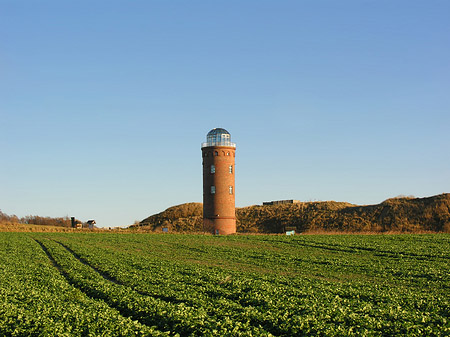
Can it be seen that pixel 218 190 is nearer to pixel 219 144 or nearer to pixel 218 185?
pixel 218 185

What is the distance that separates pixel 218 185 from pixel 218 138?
7.16m

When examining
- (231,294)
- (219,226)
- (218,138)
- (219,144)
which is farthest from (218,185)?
(231,294)

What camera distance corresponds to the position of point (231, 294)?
22.3 m

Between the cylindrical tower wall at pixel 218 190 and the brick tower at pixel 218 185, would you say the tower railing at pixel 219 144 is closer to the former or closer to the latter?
the brick tower at pixel 218 185

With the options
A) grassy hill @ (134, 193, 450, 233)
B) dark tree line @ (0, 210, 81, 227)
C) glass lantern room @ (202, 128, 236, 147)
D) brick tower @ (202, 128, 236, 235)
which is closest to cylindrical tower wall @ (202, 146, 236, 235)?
brick tower @ (202, 128, 236, 235)

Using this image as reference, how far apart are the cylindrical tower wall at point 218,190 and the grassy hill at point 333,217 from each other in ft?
67.3

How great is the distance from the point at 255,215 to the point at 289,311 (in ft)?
266

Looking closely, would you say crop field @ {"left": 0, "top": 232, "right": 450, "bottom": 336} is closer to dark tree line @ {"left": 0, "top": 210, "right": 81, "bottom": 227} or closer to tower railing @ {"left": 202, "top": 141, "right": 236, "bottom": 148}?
tower railing @ {"left": 202, "top": 141, "right": 236, "bottom": 148}

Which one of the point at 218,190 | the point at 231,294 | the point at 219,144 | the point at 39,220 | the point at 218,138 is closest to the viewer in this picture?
the point at 231,294

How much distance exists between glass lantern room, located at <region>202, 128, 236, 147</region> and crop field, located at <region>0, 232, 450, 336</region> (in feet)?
89.4

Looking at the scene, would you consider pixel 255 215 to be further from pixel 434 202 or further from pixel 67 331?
pixel 67 331

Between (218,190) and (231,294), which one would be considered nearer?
(231,294)

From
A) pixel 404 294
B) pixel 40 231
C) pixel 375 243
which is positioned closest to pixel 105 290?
pixel 404 294

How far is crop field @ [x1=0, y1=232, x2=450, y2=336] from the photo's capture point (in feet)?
52.3
